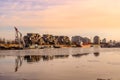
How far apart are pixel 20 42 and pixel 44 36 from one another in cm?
5168

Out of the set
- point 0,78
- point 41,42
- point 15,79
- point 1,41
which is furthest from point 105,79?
point 41,42

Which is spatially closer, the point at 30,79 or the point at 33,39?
the point at 30,79

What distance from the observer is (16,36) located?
145 m

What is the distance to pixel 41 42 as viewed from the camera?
18225cm

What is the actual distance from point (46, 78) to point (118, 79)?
512 cm

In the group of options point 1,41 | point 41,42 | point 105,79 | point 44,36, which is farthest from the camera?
point 44,36

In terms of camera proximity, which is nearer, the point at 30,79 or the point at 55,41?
the point at 30,79

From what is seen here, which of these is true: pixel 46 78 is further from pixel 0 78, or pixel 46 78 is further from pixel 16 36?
pixel 16 36

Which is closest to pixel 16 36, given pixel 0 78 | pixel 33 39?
pixel 33 39

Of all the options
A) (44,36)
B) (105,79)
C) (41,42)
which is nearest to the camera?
(105,79)

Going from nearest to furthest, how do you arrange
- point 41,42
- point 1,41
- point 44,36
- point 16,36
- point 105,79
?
point 105,79, point 16,36, point 1,41, point 41,42, point 44,36

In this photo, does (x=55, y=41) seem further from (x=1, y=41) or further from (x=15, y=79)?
(x=15, y=79)

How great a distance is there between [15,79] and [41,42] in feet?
533

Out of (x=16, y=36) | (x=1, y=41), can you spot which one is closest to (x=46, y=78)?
(x=16, y=36)
